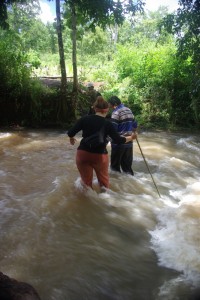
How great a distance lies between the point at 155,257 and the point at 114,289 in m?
0.90

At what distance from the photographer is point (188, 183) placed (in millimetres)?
7125

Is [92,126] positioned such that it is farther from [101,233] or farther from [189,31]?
[189,31]

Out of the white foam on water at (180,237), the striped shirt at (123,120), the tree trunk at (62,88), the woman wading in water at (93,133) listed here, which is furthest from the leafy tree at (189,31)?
the tree trunk at (62,88)

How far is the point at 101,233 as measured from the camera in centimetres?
456

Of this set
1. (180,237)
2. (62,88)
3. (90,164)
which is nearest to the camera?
(180,237)

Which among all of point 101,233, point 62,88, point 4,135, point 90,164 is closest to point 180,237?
point 101,233

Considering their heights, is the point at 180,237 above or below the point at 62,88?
below

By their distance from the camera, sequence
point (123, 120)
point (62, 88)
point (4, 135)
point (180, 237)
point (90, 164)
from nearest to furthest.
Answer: point (180, 237), point (90, 164), point (123, 120), point (4, 135), point (62, 88)

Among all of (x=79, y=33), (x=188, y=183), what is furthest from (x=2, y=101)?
(x=188, y=183)

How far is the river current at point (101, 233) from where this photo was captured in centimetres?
344

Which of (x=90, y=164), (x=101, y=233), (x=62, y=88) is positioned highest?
(x=62, y=88)

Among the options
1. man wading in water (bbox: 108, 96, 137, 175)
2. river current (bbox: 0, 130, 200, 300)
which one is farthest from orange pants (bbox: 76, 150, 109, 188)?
man wading in water (bbox: 108, 96, 137, 175)

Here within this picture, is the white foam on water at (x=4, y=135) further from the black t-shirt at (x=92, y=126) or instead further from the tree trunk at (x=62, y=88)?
the black t-shirt at (x=92, y=126)

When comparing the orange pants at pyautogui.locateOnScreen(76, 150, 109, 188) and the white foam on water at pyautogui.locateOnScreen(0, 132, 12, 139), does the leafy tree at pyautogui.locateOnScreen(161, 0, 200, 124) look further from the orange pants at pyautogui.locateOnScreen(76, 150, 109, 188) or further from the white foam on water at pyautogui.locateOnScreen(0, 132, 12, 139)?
the white foam on water at pyautogui.locateOnScreen(0, 132, 12, 139)
